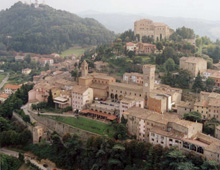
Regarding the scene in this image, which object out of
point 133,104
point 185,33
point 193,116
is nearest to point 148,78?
point 133,104

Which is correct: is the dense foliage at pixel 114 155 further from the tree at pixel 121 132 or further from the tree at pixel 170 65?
the tree at pixel 170 65

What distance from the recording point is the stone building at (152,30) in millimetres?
57656

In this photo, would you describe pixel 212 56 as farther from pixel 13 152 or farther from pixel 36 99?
pixel 13 152

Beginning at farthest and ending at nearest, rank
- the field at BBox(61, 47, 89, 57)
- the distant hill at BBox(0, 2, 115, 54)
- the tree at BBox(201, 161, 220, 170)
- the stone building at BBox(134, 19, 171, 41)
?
1. the distant hill at BBox(0, 2, 115, 54)
2. the field at BBox(61, 47, 89, 57)
3. the stone building at BBox(134, 19, 171, 41)
4. the tree at BBox(201, 161, 220, 170)

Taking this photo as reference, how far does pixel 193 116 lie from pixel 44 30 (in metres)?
91.3

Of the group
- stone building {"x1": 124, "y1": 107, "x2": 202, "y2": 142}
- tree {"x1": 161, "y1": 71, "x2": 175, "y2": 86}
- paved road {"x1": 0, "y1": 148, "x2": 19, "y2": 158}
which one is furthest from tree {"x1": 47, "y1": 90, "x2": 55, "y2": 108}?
tree {"x1": 161, "y1": 71, "x2": 175, "y2": 86}

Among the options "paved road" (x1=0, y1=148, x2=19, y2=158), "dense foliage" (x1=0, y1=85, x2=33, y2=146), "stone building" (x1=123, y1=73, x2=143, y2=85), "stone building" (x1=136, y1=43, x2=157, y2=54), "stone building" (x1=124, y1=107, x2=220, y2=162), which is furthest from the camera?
"stone building" (x1=136, y1=43, x2=157, y2=54)

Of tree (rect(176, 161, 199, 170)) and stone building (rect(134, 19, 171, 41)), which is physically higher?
stone building (rect(134, 19, 171, 41))

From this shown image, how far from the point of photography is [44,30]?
111 m

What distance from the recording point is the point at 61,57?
88.2 metres

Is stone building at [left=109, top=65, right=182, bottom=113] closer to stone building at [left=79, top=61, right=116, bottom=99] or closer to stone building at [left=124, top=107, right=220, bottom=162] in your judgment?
stone building at [left=79, top=61, right=116, bottom=99]

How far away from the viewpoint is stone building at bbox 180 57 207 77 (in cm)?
4178

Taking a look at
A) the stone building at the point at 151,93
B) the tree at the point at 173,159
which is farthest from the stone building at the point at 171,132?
the stone building at the point at 151,93

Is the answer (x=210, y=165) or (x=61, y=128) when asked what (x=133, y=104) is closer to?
(x=61, y=128)
